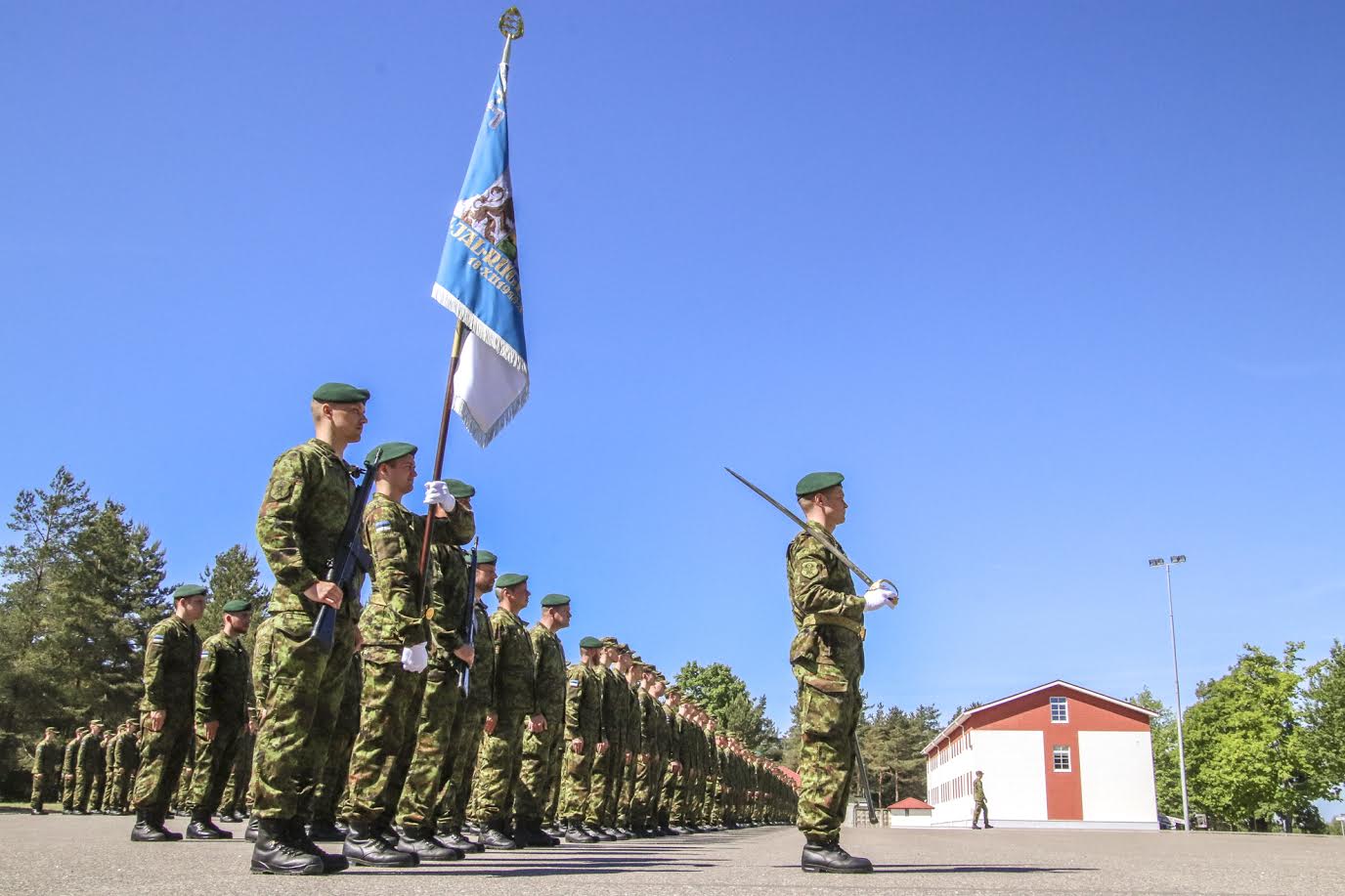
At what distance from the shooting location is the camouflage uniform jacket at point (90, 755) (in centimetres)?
2038

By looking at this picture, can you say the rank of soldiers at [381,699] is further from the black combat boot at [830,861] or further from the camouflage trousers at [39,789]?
the camouflage trousers at [39,789]

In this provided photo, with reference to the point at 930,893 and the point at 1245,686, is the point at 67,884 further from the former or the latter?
the point at 1245,686

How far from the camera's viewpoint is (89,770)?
66.6 ft

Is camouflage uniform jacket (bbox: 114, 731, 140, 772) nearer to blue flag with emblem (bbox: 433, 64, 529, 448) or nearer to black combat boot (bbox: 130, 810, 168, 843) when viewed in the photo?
black combat boot (bbox: 130, 810, 168, 843)

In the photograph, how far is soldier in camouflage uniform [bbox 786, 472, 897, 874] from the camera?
20.2 feet

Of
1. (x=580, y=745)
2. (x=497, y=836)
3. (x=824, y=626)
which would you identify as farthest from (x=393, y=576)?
(x=580, y=745)

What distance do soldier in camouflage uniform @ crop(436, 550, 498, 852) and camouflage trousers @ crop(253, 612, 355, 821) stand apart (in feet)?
4.93

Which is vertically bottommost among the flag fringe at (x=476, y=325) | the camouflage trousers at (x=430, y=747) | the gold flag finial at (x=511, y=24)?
the camouflage trousers at (x=430, y=747)

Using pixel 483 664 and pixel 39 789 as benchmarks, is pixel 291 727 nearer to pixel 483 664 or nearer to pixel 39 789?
pixel 483 664

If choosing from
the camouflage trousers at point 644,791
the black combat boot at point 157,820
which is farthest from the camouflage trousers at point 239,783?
the black combat boot at point 157,820

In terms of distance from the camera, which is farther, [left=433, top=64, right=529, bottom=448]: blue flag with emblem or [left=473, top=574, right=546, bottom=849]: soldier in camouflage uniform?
[left=473, top=574, right=546, bottom=849]: soldier in camouflage uniform

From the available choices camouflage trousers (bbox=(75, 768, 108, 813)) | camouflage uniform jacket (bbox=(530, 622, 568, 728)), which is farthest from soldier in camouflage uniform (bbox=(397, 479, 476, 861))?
camouflage trousers (bbox=(75, 768, 108, 813))

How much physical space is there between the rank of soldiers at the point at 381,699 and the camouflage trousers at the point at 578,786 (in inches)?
0.8

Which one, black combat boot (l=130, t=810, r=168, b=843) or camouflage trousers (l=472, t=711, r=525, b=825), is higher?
camouflage trousers (l=472, t=711, r=525, b=825)
